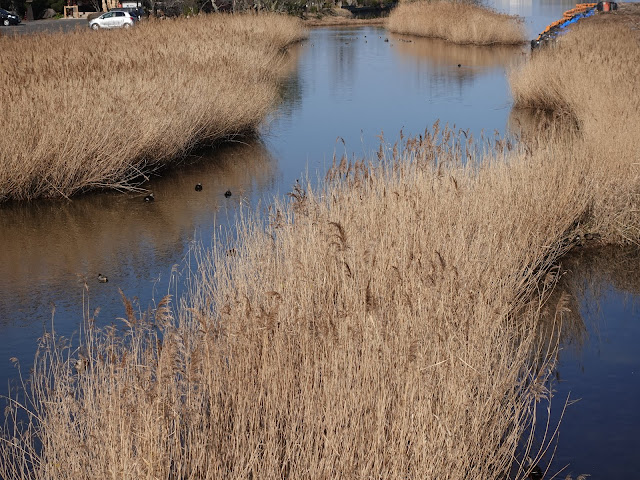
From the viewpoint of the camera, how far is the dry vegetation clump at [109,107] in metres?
11.6

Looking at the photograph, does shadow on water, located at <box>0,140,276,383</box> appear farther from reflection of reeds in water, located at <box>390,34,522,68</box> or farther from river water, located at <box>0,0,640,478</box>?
reflection of reeds in water, located at <box>390,34,522,68</box>

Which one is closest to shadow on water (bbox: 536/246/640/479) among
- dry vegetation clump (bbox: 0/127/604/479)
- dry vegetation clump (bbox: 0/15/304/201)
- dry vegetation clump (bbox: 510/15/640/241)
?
dry vegetation clump (bbox: 0/127/604/479)

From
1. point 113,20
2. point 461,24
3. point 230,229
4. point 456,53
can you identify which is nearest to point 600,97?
point 230,229

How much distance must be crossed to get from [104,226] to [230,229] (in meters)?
2.76

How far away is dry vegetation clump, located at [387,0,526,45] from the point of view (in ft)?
121

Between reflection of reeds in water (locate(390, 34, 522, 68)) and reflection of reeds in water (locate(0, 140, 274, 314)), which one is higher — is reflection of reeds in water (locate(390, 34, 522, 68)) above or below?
above

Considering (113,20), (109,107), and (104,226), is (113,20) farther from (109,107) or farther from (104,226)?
(104,226)

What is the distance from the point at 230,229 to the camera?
8.73 m

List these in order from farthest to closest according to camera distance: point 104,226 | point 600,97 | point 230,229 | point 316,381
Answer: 1. point 600,97
2. point 104,226
3. point 230,229
4. point 316,381

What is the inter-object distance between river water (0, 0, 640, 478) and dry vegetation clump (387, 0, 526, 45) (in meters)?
14.8

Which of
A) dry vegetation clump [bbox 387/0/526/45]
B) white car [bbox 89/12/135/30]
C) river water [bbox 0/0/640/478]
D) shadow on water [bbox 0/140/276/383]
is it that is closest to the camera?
river water [bbox 0/0/640/478]

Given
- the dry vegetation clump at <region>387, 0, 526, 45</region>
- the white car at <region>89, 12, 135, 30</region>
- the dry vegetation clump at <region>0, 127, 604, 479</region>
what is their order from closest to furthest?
the dry vegetation clump at <region>0, 127, 604, 479</region>, the dry vegetation clump at <region>387, 0, 526, 45</region>, the white car at <region>89, 12, 135, 30</region>

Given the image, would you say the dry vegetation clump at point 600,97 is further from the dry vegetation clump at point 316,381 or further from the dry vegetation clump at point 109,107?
the dry vegetation clump at point 109,107

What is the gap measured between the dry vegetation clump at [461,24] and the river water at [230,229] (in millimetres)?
14754
